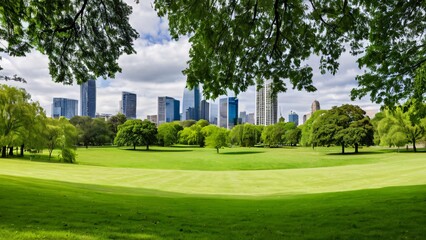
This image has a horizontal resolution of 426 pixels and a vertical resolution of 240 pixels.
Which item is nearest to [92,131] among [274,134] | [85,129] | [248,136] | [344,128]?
[85,129]

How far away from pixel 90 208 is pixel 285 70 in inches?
359

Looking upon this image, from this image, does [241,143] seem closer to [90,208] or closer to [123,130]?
[123,130]

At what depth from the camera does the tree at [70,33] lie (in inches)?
411

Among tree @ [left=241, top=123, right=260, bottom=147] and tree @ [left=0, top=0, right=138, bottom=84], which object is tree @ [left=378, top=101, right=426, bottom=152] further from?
tree @ [left=0, top=0, right=138, bottom=84]

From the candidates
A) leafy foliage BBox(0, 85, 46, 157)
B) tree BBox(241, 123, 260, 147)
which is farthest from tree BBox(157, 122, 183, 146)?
leafy foliage BBox(0, 85, 46, 157)

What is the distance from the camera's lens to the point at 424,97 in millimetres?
15250

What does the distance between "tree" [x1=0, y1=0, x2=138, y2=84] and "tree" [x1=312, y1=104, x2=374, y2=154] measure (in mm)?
69225

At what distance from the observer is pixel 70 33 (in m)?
11.2

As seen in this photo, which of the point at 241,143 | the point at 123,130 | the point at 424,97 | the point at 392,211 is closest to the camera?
the point at 392,211

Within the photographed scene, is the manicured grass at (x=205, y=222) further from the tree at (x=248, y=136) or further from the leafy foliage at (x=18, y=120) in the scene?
the tree at (x=248, y=136)

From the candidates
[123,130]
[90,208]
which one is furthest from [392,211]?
[123,130]

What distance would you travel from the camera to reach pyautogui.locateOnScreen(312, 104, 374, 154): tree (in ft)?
231

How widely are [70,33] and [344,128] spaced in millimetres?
73885

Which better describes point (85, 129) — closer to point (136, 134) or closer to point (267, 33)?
point (136, 134)
